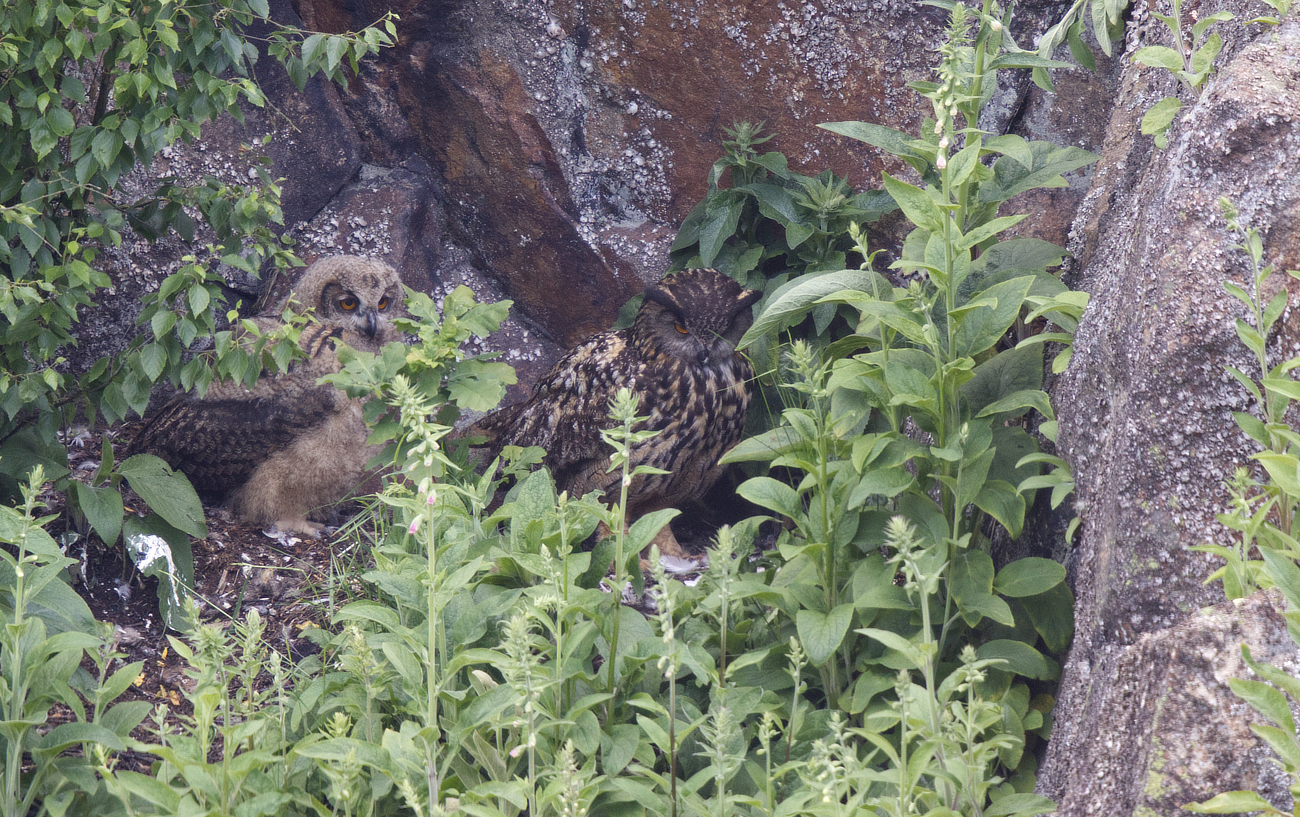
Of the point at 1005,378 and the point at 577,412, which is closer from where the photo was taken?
the point at 1005,378

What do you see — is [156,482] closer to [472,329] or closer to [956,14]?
[472,329]

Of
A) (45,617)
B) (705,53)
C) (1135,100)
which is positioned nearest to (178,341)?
(45,617)

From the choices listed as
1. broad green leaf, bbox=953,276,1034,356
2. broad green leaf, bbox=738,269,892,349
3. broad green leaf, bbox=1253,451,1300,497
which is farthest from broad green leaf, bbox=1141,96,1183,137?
broad green leaf, bbox=1253,451,1300,497

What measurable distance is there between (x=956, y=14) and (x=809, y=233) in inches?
78.1

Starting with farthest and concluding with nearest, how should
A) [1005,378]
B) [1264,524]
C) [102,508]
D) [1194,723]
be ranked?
1. [102,508]
2. [1005,378]
3. [1264,524]
4. [1194,723]

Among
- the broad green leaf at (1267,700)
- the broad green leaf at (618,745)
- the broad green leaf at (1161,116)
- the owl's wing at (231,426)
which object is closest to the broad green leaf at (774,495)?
Result: the broad green leaf at (618,745)

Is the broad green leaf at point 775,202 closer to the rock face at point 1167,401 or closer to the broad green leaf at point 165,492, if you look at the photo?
the rock face at point 1167,401

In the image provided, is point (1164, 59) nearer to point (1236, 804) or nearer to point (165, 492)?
point (1236, 804)

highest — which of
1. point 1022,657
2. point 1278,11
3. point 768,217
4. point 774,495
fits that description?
point 1278,11

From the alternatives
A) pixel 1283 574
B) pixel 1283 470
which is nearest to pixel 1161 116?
pixel 1283 470

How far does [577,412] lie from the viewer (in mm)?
4215

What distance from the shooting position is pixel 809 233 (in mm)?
4125

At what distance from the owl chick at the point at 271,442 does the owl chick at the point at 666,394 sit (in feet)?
2.21

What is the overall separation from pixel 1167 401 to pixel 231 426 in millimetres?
3452
